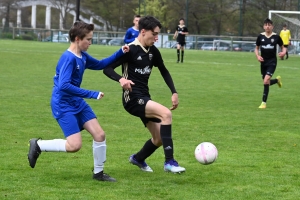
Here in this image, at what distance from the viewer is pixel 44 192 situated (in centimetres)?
603

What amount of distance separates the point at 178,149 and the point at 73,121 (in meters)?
2.32

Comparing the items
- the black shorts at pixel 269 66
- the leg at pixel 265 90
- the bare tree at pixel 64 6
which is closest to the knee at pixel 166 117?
the leg at pixel 265 90

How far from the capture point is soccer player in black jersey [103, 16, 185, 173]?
669 cm

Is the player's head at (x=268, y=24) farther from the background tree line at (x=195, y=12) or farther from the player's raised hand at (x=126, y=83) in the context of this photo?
the background tree line at (x=195, y=12)

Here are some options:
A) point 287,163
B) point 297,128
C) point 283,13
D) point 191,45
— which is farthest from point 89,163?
point 191,45

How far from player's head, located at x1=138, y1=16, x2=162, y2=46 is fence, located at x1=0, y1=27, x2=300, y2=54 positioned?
106ft

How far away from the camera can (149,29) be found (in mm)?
6742

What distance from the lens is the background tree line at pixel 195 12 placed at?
1939 inches

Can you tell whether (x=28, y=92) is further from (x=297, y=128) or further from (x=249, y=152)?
(x=249, y=152)

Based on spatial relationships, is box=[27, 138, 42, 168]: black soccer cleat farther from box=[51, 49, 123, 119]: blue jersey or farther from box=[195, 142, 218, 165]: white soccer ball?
box=[195, 142, 218, 165]: white soccer ball

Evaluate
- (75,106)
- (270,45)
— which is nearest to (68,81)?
(75,106)

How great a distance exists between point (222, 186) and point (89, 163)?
1783 mm

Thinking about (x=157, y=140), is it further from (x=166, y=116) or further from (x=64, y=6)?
(x=64, y=6)

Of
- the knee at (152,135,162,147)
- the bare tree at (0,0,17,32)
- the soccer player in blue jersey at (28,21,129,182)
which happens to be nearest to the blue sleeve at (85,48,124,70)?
the soccer player in blue jersey at (28,21,129,182)
